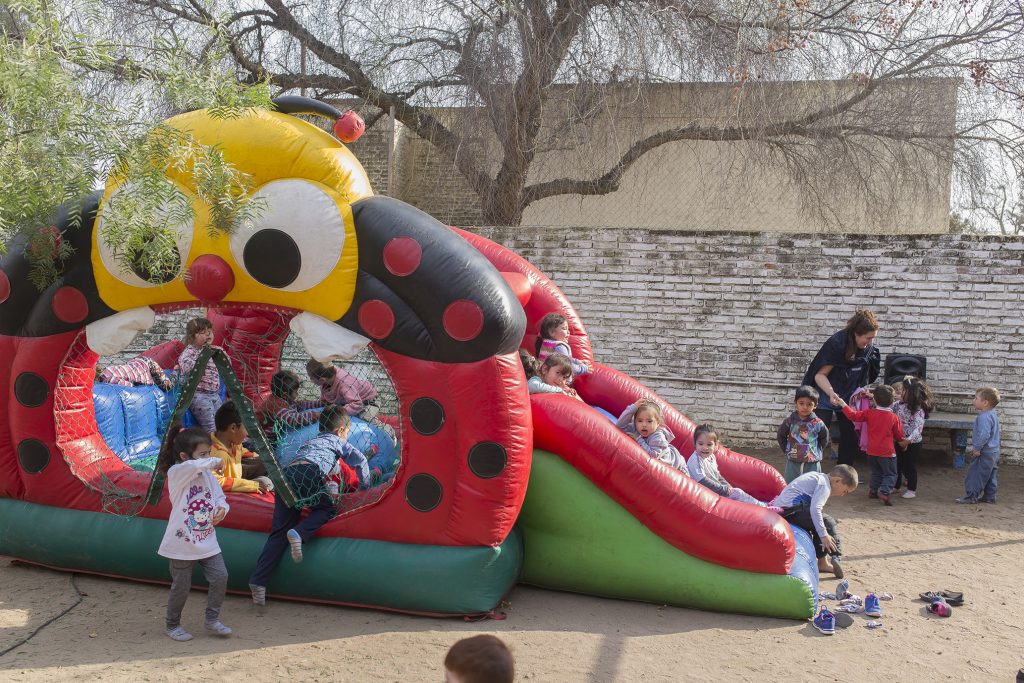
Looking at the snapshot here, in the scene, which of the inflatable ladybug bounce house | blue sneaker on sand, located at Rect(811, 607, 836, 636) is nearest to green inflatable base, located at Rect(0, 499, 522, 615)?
the inflatable ladybug bounce house

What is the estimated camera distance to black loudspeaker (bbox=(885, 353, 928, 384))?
28.0 feet

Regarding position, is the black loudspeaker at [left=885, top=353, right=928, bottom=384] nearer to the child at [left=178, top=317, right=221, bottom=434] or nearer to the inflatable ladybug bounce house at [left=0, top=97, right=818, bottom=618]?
the inflatable ladybug bounce house at [left=0, top=97, right=818, bottom=618]

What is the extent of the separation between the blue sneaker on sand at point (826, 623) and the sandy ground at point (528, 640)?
0.05m

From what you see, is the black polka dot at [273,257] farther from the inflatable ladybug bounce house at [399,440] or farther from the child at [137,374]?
the child at [137,374]

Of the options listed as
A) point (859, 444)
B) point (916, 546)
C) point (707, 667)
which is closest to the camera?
point (707, 667)

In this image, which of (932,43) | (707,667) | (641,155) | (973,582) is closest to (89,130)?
(707,667)

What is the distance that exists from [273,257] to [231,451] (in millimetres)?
1529

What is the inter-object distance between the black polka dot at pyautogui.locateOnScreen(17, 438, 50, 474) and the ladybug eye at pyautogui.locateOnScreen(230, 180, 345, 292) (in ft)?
6.04

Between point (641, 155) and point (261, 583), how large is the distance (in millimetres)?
7920

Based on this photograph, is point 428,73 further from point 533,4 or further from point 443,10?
point 533,4

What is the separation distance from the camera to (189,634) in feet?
14.3

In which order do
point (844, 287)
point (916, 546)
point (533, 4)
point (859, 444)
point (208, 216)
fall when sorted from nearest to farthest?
point (208, 216) < point (916, 546) < point (859, 444) < point (844, 287) < point (533, 4)

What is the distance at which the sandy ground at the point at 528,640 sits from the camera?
4035mm

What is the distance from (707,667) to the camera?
13.6ft
